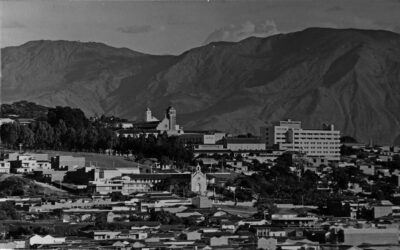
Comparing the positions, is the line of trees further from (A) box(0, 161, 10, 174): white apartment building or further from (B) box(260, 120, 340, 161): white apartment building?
(B) box(260, 120, 340, 161): white apartment building

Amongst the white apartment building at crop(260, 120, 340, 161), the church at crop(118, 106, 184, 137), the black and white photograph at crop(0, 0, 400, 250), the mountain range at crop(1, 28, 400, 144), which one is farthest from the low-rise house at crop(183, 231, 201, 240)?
the mountain range at crop(1, 28, 400, 144)

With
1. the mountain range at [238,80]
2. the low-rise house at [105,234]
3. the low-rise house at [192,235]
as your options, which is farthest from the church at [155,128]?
the mountain range at [238,80]

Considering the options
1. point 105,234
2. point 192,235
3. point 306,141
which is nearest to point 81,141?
point 306,141

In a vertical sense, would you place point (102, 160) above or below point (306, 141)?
below

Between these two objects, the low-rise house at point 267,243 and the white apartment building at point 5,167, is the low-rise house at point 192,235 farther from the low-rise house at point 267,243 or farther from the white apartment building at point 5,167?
the white apartment building at point 5,167

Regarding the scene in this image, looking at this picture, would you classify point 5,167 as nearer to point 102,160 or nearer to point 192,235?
point 102,160
